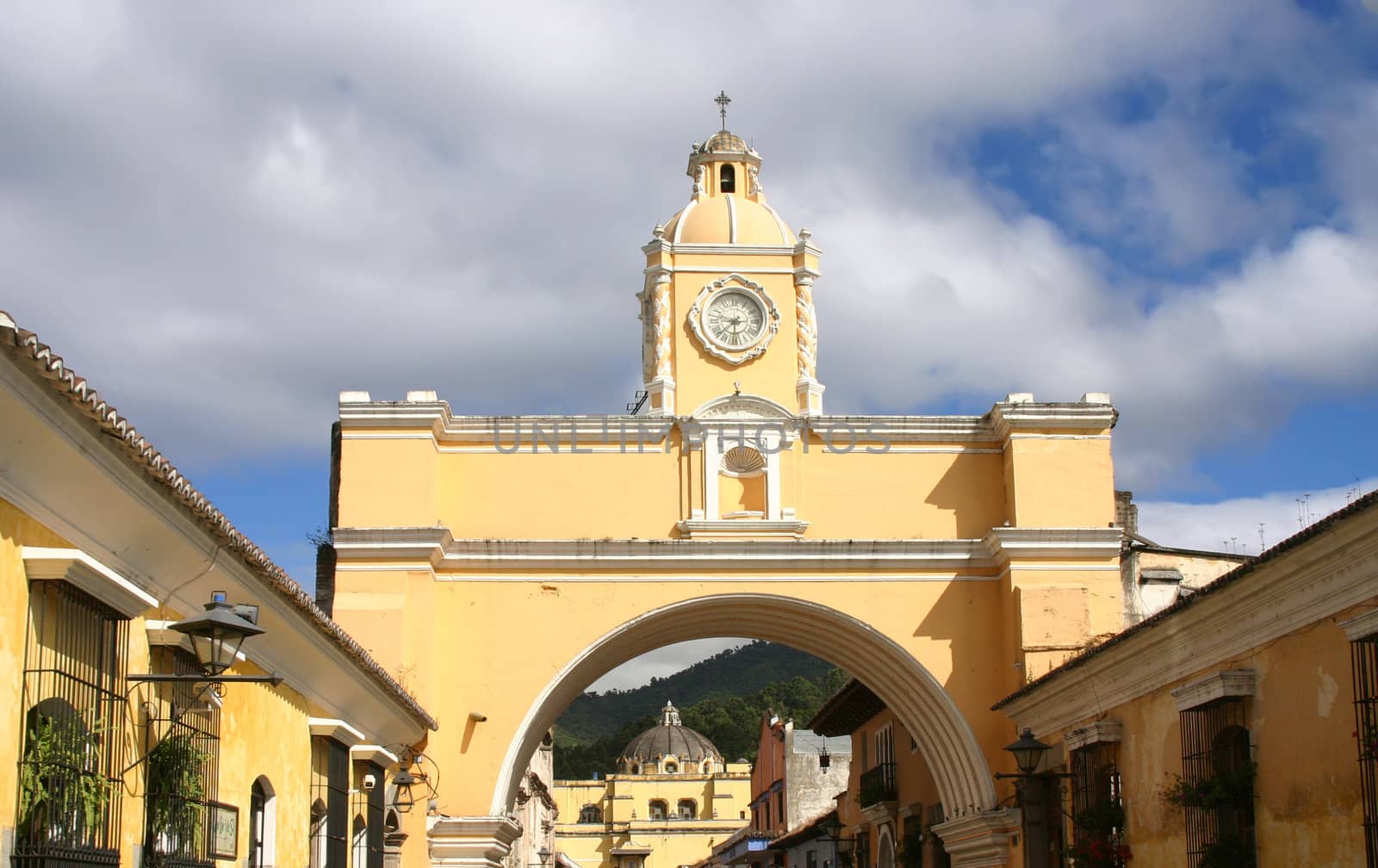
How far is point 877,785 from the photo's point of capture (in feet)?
86.5

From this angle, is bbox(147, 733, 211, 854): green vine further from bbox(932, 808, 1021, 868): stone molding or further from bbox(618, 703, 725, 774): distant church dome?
bbox(618, 703, 725, 774): distant church dome

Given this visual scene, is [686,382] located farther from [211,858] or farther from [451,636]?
[211,858]

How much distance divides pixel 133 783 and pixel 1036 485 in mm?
12690

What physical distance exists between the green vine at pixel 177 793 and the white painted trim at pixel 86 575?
83 cm

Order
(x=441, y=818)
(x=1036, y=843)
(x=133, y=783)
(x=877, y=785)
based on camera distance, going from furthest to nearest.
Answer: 1. (x=877, y=785)
2. (x=441, y=818)
3. (x=1036, y=843)
4. (x=133, y=783)

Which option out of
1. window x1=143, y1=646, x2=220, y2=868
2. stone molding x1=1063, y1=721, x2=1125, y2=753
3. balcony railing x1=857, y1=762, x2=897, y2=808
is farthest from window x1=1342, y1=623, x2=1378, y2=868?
balcony railing x1=857, y1=762, x2=897, y2=808

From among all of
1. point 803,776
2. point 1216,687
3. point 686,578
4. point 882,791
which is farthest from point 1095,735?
point 803,776

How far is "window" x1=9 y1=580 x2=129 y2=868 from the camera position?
23.8 ft

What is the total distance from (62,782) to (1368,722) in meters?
6.69

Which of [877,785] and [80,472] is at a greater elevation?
[80,472]

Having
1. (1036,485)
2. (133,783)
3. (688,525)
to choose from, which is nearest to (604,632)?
(688,525)

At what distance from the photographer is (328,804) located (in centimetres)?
1285

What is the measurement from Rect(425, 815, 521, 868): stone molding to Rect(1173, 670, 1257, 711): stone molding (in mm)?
8567

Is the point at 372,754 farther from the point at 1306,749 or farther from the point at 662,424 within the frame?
the point at 1306,749
